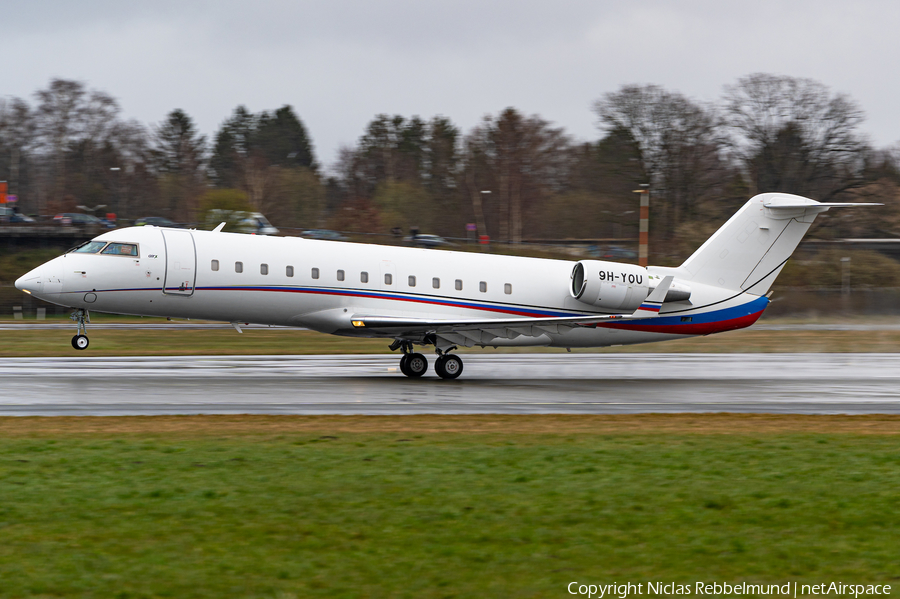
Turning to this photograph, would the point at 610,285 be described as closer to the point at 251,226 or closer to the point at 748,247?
the point at 748,247

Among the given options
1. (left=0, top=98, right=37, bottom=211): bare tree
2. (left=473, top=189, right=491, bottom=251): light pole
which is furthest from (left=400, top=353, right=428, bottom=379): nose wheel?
(left=0, top=98, right=37, bottom=211): bare tree

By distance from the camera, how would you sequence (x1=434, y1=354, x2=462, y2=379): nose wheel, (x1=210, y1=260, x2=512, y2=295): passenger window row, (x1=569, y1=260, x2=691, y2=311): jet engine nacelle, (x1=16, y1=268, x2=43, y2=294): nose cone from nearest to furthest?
(x1=16, y1=268, x2=43, y2=294): nose cone < (x1=210, y1=260, x2=512, y2=295): passenger window row < (x1=434, y1=354, x2=462, y2=379): nose wheel < (x1=569, y1=260, x2=691, y2=311): jet engine nacelle

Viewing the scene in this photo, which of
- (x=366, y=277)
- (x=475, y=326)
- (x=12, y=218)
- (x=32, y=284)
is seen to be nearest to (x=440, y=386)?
(x=475, y=326)

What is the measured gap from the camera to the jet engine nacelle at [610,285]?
76.7 feet

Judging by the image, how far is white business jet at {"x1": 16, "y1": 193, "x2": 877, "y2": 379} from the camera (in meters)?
20.9

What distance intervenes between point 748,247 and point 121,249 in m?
17.2

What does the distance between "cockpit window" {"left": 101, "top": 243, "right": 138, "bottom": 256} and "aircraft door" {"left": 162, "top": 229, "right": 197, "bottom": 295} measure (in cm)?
80

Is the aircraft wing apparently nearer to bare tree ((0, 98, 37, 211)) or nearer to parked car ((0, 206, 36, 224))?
parked car ((0, 206, 36, 224))

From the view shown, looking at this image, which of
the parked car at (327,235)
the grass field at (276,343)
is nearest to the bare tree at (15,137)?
the parked car at (327,235)

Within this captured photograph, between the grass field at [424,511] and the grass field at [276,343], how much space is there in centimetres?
1749

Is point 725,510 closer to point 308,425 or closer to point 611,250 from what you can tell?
point 308,425

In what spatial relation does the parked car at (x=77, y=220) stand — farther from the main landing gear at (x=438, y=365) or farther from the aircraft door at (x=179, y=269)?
the main landing gear at (x=438, y=365)

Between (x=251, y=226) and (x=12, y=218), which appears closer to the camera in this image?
(x=251, y=226)

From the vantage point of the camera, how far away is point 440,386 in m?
21.1
